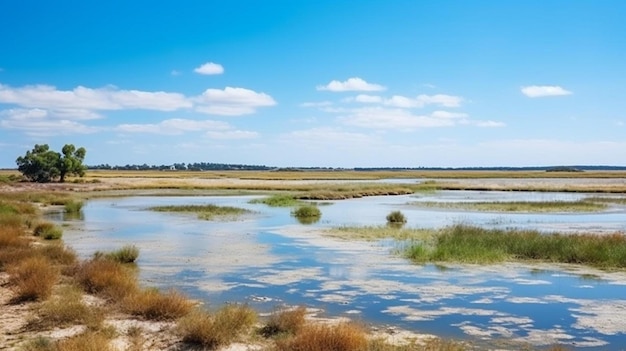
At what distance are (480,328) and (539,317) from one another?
1.82 m

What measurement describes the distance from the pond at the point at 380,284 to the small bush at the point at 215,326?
227cm

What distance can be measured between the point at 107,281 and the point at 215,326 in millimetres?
4634

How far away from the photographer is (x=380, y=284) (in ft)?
51.2

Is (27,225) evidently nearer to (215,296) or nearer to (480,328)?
(215,296)

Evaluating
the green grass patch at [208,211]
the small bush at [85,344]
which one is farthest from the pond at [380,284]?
the green grass patch at [208,211]

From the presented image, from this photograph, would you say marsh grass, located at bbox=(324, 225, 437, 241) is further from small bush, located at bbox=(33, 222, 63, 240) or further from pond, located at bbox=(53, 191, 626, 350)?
small bush, located at bbox=(33, 222, 63, 240)

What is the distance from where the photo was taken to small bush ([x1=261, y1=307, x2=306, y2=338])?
10406mm

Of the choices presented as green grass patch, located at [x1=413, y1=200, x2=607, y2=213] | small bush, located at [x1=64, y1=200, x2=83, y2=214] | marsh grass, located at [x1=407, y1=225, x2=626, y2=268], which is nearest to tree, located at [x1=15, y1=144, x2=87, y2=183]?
small bush, located at [x1=64, y1=200, x2=83, y2=214]

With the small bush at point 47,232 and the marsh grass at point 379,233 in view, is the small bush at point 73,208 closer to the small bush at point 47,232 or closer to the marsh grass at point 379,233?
the small bush at point 47,232

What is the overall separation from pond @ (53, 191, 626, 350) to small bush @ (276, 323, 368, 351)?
2432 millimetres

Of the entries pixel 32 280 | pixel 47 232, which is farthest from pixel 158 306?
pixel 47 232

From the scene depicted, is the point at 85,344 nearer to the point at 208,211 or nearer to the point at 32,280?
the point at 32,280

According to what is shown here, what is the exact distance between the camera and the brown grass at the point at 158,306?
11.2 m

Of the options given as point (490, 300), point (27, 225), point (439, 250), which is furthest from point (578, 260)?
point (27, 225)
